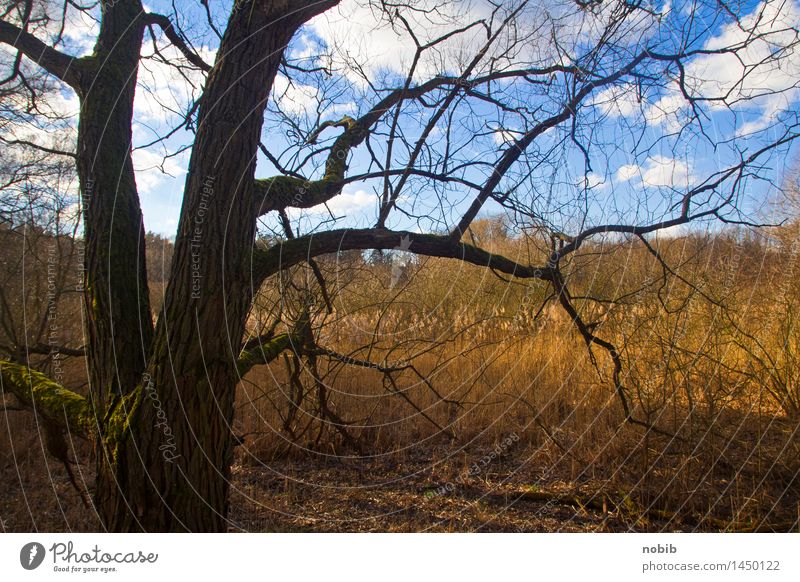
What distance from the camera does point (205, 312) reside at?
2.38m

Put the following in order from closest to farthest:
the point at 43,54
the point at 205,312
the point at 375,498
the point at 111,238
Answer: the point at 205,312
the point at 111,238
the point at 43,54
the point at 375,498

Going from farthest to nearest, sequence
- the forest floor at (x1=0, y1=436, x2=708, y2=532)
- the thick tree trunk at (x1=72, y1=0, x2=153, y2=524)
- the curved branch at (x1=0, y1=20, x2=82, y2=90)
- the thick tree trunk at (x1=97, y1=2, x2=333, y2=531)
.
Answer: the forest floor at (x1=0, y1=436, x2=708, y2=532) < the curved branch at (x1=0, y1=20, x2=82, y2=90) < the thick tree trunk at (x1=72, y1=0, x2=153, y2=524) < the thick tree trunk at (x1=97, y1=2, x2=333, y2=531)

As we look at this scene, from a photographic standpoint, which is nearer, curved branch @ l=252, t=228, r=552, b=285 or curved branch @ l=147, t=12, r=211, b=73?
curved branch @ l=252, t=228, r=552, b=285

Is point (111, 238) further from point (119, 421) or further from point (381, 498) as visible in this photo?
point (381, 498)

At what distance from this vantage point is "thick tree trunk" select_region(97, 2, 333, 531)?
238 cm

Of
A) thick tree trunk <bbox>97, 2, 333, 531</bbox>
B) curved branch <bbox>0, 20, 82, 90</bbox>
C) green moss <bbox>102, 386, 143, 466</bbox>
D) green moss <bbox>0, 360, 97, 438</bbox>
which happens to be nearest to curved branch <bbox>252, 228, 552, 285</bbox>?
thick tree trunk <bbox>97, 2, 333, 531</bbox>

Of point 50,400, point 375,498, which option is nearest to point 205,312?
point 50,400

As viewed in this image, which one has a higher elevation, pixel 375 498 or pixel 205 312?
pixel 205 312

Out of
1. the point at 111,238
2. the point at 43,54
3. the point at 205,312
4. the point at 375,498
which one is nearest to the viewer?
the point at 205,312

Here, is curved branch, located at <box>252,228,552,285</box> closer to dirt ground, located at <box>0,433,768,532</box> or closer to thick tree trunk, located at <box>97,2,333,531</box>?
thick tree trunk, located at <box>97,2,333,531</box>

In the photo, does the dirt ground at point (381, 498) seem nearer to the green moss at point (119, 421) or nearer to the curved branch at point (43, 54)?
the green moss at point (119, 421)

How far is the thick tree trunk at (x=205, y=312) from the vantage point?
7.80 feet

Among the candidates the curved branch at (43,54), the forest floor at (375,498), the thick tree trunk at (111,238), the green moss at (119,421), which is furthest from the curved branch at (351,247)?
the forest floor at (375,498)

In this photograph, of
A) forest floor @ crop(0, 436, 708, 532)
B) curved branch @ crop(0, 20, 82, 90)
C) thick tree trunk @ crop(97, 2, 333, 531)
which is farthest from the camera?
forest floor @ crop(0, 436, 708, 532)
